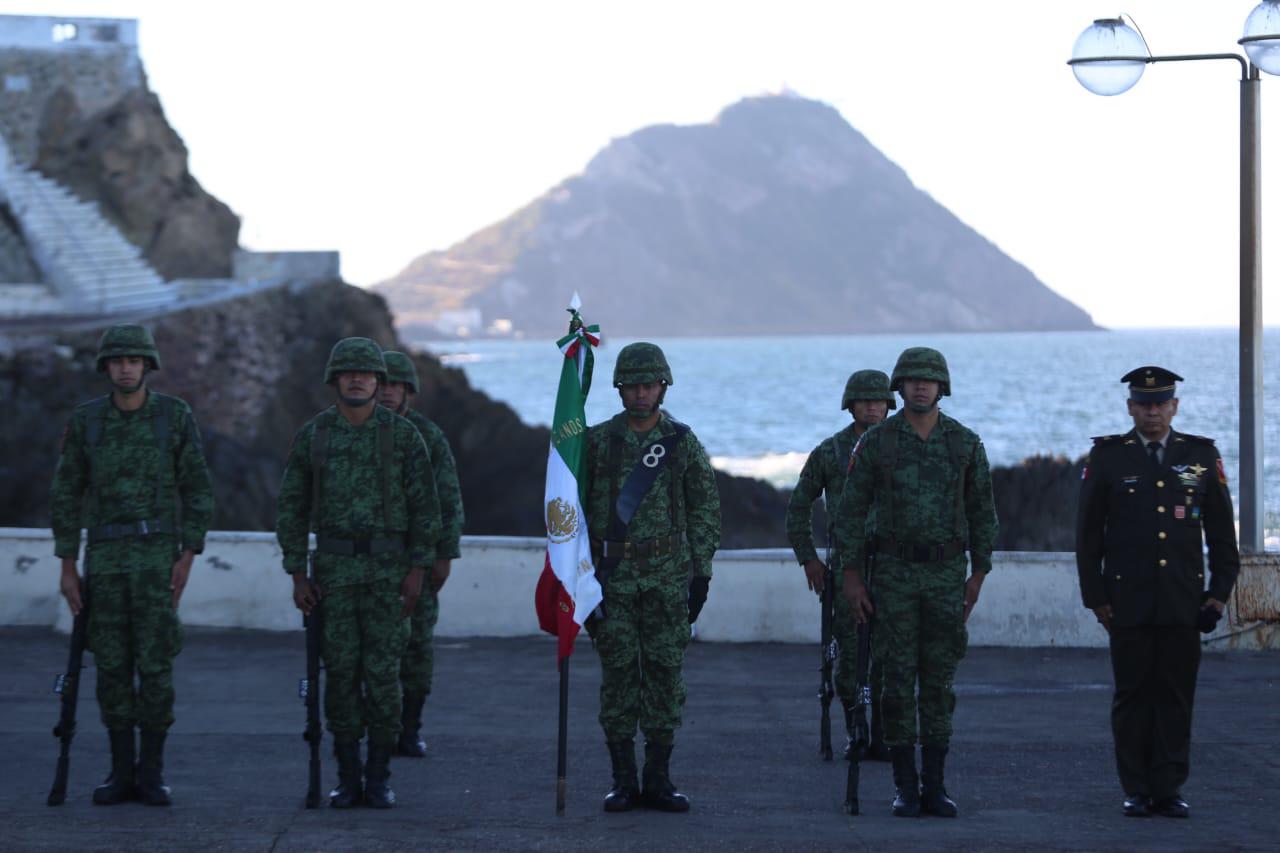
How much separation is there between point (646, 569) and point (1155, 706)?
2508 millimetres

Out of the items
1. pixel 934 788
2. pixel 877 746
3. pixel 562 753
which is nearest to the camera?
pixel 562 753

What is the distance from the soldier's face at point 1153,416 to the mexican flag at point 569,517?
8.59 feet

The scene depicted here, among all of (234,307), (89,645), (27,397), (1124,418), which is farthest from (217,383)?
(1124,418)

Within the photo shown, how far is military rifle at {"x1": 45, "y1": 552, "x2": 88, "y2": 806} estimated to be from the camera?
805 centimetres

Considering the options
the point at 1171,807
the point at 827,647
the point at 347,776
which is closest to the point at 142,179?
the point at 827,647

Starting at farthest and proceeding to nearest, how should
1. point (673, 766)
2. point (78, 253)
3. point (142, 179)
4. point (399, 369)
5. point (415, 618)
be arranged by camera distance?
1. point (142, 179)
2. point (78, 253)
3. point (399, 369)
4. point (415, 618)
5. point (673, 766)

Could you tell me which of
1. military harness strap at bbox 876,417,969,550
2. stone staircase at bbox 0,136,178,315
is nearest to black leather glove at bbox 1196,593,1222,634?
military harness strap at bbox 876,417,969,550

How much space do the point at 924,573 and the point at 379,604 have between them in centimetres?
262

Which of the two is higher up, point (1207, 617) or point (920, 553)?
point (920, 553)

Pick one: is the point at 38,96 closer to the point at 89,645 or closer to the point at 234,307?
the point at 234,307

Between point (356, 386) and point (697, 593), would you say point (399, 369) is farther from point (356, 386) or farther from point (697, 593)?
point (697, 593)

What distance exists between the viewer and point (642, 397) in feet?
26.3

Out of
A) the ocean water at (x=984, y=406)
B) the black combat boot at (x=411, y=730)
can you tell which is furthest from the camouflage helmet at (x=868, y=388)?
the ocean water at (x=984, y=406)

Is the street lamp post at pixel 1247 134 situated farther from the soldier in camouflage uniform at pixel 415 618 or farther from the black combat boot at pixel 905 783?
the soldier in camouflage uniform at pixel 415 618
